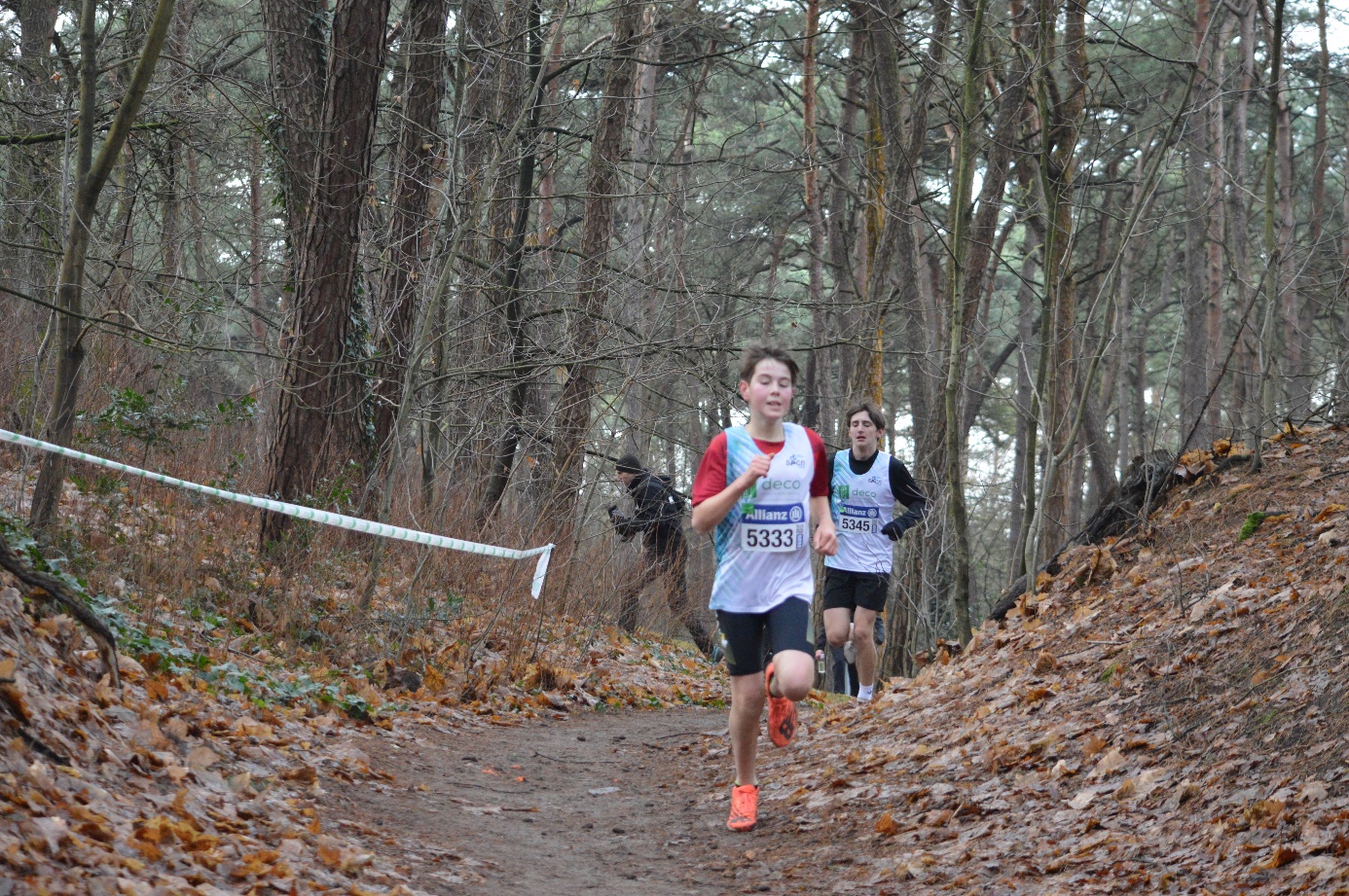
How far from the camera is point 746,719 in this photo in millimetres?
5516

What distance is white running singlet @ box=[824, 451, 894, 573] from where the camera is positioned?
8578mm

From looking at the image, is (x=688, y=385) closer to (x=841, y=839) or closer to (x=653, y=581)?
(x=653, y=581)

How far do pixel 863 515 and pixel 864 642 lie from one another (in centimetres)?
99

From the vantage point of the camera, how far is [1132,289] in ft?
99.2

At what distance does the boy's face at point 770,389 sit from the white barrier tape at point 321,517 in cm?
308

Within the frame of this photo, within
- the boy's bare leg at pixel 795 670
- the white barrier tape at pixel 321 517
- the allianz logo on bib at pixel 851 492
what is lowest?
the boy's bare leg at pixel 795 670

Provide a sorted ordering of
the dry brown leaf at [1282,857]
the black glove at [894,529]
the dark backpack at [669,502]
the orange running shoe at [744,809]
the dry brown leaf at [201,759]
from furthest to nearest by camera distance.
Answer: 1. the dark backpack at [669,502]
2. the black glove at [894,529]
3. the orange running shoe at [744,809]
4. the dry brown leaf at [201,759]
5. the dry brown leaf at [1282,857]

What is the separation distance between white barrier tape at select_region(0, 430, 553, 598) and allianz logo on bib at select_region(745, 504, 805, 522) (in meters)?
3.05

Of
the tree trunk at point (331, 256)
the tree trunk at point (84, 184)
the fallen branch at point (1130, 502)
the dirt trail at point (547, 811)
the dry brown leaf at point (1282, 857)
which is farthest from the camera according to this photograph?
the tree trunk at point (331, 256)

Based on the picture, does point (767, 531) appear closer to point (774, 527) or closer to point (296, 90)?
point (774, 527)

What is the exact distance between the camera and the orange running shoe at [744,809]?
5551 mm

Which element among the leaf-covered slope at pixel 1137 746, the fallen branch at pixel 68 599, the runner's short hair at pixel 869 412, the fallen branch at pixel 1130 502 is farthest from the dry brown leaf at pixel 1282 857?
the fallen branch at pixel 1130 502

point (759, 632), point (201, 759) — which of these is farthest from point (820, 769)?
point (201, 759)

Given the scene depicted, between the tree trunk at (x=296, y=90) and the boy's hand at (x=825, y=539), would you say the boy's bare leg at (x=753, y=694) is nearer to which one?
the boy's hand at (x=825, y=539)
